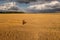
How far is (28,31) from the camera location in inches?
31.0

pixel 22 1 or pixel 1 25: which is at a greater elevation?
pixel 22 1

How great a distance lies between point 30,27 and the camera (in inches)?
31.6

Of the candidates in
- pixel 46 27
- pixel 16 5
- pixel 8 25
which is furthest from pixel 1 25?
pixel 46 27

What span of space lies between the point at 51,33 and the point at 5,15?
32 centimetres

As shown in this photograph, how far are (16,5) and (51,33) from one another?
295 mm

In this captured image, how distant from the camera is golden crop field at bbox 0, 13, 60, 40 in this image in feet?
2.52

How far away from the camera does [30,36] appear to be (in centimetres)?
77

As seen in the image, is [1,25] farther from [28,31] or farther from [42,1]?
[42,1]

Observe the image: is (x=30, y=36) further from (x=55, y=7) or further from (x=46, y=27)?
(x=55, y=7)

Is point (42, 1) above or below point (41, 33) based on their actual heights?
above

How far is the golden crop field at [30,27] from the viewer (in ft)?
2.52

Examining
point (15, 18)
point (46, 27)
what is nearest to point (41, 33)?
point (46, 27)

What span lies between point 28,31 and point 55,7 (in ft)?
0.79

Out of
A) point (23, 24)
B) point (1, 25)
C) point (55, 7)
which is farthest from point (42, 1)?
point (1, 25)
